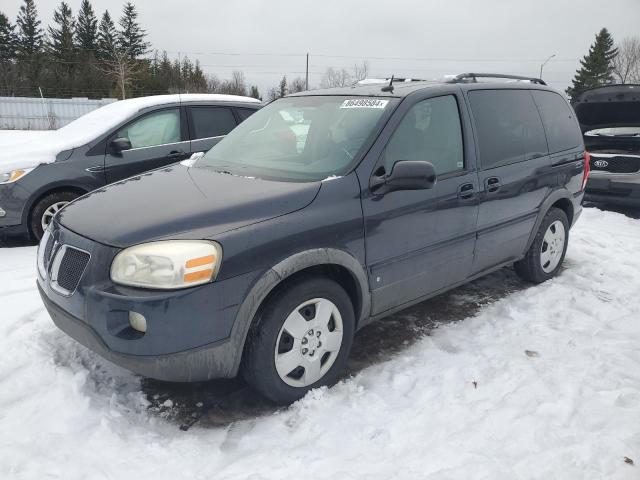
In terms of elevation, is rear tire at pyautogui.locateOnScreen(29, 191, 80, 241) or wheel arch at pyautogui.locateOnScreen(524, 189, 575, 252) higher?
wheel arch at pyautogui.locateOnScreen(524, 189, 575, 252)

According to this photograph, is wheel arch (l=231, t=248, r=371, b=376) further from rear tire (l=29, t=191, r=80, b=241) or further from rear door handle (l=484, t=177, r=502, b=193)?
rear tire (l=29, t=191, r=80, b=241)

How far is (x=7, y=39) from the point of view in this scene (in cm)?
5959

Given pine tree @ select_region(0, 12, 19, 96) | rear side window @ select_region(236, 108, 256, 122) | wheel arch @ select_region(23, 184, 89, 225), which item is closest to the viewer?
wheel arch @ select_region(23, 184, 89, 225)

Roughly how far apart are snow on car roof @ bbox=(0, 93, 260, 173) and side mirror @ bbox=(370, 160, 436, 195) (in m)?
4.14

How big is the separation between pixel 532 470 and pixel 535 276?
2.65 m

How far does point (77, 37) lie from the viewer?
62.2 m

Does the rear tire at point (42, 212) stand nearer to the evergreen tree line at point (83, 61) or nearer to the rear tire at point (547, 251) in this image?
the rear tire at point (547, 251)

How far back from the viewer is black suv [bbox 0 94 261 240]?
17.8 ft

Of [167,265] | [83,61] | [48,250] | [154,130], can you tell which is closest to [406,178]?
[167,265]

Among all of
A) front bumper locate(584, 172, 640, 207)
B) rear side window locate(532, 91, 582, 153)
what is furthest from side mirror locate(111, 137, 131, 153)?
front bumper locate(584, 172, 640, 207)

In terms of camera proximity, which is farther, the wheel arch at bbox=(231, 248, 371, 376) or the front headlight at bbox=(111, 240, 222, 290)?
the wheel arch at bbox=(231, 248, 371, 376)

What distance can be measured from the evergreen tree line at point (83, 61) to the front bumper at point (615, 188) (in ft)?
156

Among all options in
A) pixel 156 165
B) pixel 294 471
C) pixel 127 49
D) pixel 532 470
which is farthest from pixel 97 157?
pixel 127 49

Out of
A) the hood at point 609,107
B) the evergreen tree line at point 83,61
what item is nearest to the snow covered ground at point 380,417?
the hood at point 609,107
